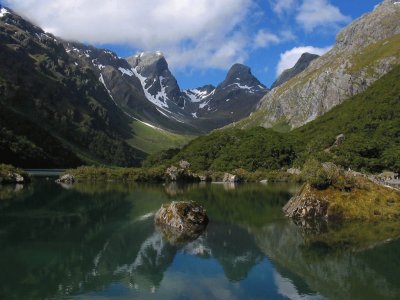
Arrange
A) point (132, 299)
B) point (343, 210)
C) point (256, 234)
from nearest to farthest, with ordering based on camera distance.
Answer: point (132, 299) < point (256, 234) < point (343, 210)

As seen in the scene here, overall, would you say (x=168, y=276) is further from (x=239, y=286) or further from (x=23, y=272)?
(x=23, y=272)

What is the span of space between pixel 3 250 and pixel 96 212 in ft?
107

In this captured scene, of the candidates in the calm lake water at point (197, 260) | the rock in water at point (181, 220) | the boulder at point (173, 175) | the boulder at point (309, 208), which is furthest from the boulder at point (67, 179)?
the boulder at point (309, 208)

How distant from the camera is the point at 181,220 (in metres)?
60.9

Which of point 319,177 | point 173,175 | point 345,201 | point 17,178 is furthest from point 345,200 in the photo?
point 173,175

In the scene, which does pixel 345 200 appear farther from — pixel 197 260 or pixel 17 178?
pixel 17 178

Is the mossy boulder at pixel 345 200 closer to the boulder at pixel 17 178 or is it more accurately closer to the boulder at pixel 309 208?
the boulder at pixel 309 208

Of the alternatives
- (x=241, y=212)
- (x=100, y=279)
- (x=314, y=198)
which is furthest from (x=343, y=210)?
(x=100, y=279)

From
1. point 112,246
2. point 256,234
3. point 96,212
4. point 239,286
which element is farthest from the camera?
point 96,212

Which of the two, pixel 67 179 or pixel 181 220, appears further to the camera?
pixel 67 179

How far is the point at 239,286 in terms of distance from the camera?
3581 cm

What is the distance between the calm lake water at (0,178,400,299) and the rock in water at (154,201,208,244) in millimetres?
1682

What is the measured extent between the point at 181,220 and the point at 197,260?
17209mm

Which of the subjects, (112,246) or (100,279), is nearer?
(100,279)
